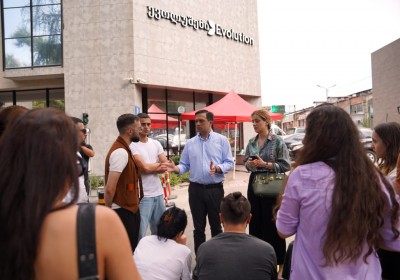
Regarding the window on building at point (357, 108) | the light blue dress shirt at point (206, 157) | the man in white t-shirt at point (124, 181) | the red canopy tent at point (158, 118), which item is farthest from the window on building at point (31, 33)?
the window on building at point (357, 108)

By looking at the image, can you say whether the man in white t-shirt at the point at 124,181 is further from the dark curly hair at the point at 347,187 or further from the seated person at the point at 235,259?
the dark curly hair at the point at 347,187

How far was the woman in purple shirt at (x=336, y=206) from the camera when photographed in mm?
2088

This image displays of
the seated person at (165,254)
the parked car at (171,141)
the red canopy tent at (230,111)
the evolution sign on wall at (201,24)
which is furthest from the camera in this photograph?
the parked car at (171,141)

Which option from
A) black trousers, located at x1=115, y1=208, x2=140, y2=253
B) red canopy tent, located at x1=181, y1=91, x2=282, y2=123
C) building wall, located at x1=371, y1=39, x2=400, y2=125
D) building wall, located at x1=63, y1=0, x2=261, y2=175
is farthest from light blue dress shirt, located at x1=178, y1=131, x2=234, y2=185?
building wall, located at x1=371, y1=39, x2=400, y2=125

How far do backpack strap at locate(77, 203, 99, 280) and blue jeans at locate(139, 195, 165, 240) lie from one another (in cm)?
367

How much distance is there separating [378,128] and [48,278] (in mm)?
3055

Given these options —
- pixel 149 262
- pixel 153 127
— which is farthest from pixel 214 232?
pixel 153 127

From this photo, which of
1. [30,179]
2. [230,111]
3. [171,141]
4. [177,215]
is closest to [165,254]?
[177,215]

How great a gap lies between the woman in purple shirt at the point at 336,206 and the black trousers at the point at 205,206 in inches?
113

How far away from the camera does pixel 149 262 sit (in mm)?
3107

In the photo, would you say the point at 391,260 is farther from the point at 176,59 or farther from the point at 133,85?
the point at 176,59

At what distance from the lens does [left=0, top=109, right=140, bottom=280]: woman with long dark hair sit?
1.29 m

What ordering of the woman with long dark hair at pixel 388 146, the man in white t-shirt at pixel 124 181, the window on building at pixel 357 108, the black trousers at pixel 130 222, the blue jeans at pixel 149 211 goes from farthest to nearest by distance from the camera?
the window on building at pixel 357 108 < the blue jeans at pixel 149 211 < the black trousers at pixel 130 222 < the man in white t-shirt at pixel 124 181 < the woman with long dark hair at pixel 388 146

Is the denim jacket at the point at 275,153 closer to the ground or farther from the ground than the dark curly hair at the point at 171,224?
farther from the ground
